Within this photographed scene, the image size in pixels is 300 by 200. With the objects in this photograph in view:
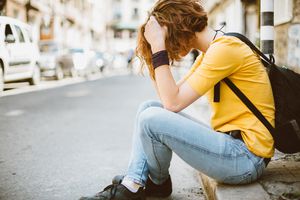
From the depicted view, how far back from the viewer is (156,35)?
2.50 m

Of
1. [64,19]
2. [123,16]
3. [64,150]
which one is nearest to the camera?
[64,150]

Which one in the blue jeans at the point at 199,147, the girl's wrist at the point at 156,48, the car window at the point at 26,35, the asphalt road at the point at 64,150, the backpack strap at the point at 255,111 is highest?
the girl's wrist at the point at 156,48

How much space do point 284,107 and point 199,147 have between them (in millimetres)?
515

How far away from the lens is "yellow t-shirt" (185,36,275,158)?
7.54 ft

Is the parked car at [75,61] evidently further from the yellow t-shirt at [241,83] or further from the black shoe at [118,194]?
the yellow t-shirt at [241,83]

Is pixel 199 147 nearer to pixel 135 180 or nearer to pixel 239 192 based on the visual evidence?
pixel 239 192

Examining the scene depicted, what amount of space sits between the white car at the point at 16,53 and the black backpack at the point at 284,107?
7.35m

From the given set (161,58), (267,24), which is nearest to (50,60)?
(267,24)

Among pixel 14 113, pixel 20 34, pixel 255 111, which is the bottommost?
pixel 14 113

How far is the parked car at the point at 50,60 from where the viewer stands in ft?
51.4

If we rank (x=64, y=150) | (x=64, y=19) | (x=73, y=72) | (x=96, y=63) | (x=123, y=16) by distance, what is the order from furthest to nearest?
1. (x=123, y=16)
2. (x=64, y=19)
3. (x=96, y=63)
4. (x=73, y=72)
5. (x=64, y=150)

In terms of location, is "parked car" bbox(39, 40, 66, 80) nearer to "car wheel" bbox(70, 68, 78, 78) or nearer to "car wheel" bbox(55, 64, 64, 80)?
"car wheel" bbox(55, 64, 64, 80)

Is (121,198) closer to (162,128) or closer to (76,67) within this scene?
(162,128)

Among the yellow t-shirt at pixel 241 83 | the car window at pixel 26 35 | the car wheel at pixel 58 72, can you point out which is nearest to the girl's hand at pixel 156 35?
the yellow t-shirt at pixel 241 83
